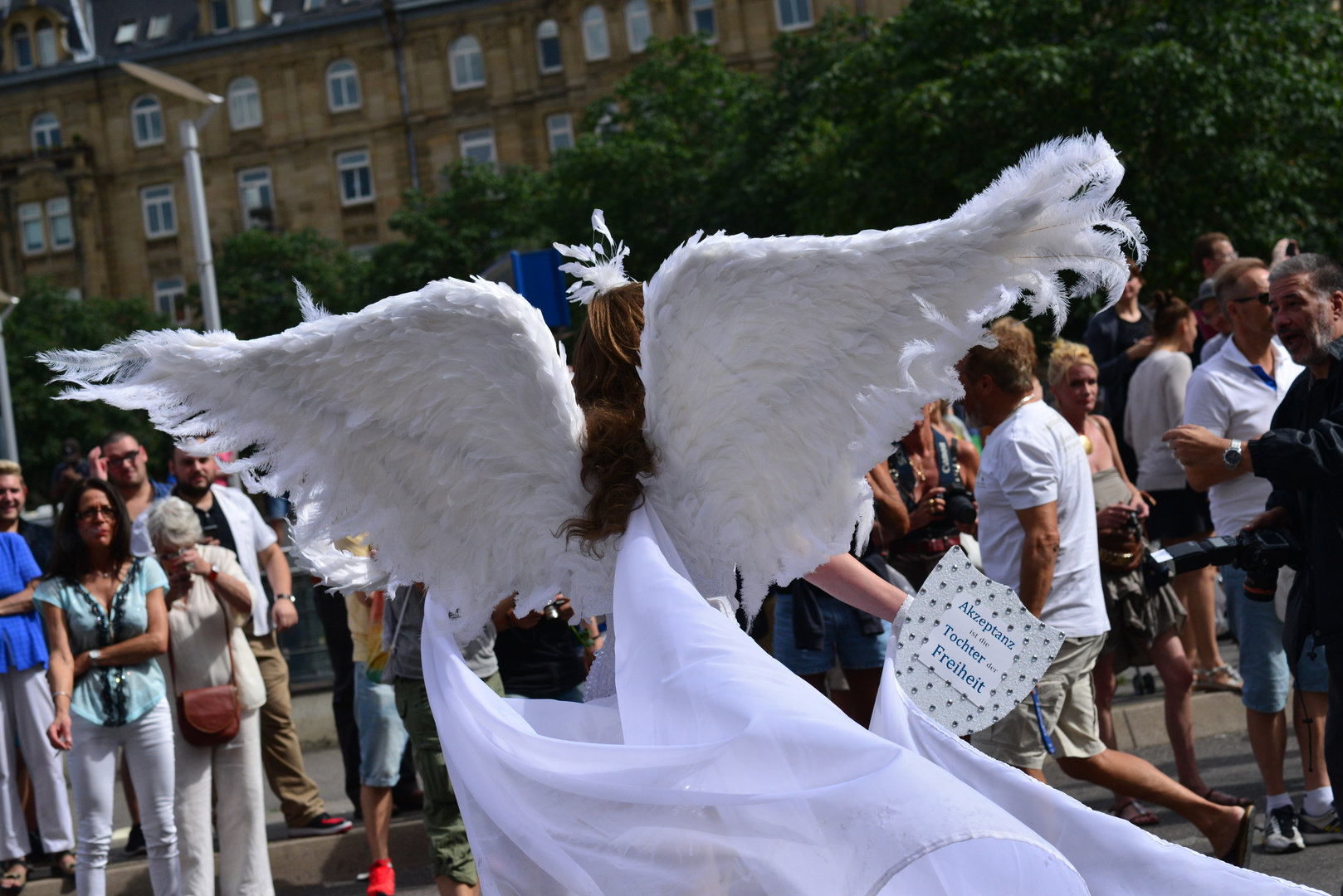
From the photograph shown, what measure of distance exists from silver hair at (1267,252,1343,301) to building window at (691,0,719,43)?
145ft

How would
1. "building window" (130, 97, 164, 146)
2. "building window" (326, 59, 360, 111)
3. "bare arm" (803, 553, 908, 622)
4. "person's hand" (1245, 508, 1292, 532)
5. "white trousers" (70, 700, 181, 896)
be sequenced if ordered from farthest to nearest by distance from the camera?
"building window" (130, 97, 164, 146)
"building window" (326, 59, 360, 111)
"white trousers" (70, 700, 181, 896)
"person's hand" (1245, 508, 1292, 532)
"bare arm" (803, 553, 908, 622)

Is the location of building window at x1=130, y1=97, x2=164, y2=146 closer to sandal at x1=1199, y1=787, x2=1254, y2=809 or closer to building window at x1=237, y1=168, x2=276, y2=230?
building window at x1=237, y1=168, x2=276, y2=230

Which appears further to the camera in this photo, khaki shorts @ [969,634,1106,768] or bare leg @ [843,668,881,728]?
bare leg @ [843,668,881,728]

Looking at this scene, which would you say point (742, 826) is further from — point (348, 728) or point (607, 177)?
point (607, 177)

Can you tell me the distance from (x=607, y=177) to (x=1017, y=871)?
117ft

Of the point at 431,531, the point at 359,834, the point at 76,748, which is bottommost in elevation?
the point at 359,834

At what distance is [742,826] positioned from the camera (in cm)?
211

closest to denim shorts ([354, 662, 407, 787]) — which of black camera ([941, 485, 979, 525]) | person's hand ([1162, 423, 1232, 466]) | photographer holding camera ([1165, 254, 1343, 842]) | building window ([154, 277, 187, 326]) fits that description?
black camera ([941, 485, 979, 525])

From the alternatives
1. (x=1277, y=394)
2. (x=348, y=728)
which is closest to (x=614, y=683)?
(x=1277, y=394)

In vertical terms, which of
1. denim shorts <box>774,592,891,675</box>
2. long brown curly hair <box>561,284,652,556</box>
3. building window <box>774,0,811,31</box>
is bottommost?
denim shorts <box>774,592,891,675</box>

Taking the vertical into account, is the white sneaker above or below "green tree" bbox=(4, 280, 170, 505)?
below

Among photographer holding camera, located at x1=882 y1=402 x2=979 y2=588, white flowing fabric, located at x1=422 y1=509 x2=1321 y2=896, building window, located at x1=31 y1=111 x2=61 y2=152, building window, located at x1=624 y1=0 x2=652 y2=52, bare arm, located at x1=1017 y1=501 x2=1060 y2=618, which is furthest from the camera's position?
building window, located at x1=31 y1=111 x2=61 y2=152

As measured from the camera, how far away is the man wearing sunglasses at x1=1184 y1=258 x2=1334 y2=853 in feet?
16.1

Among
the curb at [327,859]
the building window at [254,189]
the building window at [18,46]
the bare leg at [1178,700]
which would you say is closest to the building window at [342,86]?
the building window at [254,189]
